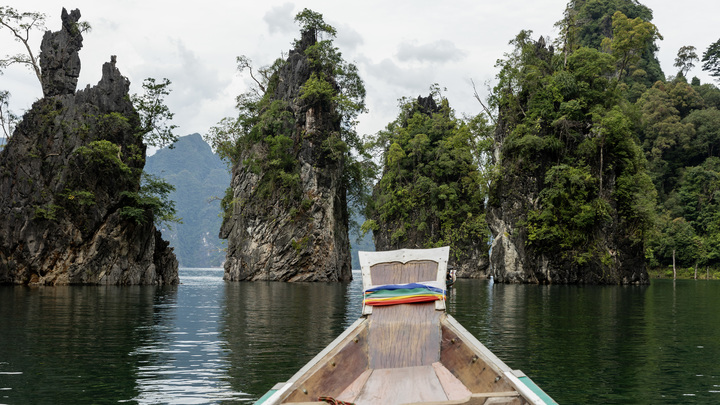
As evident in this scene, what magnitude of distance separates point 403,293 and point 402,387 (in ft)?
7.23

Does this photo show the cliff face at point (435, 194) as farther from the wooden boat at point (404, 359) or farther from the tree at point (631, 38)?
the wooden boat at point (404, 359)

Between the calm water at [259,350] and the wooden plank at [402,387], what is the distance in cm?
191

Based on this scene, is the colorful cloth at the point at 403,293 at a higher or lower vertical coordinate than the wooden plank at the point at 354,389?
higher

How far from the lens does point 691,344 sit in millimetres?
13734

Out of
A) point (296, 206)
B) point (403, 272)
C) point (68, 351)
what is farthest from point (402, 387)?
point (296, 206)

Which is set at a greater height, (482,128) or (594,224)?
(482,128)

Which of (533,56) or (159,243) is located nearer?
(159,243)

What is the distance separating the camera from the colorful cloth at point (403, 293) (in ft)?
30.1

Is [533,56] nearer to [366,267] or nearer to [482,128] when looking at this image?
[482,128]

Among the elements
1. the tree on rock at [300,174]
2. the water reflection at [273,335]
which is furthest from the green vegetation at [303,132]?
the water reflection at [273,335]

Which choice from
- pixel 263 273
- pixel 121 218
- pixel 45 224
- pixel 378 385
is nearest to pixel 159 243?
pixel 121 218

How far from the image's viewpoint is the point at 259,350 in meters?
12.3

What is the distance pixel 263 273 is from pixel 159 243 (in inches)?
472

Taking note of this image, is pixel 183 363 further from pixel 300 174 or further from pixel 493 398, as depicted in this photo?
pixel 300 174
